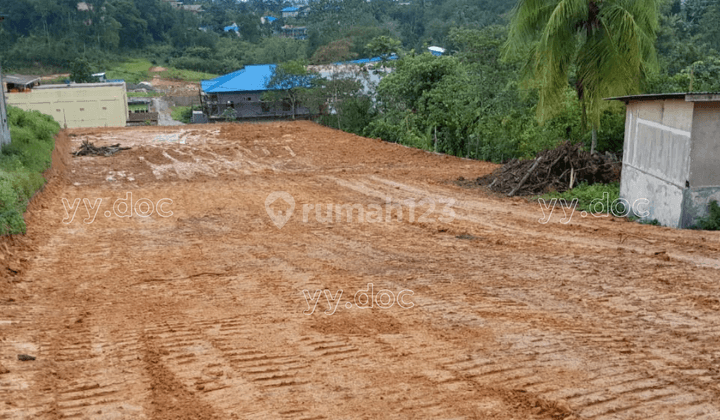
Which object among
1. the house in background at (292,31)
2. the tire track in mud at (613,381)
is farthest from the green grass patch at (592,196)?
the house in background at (292,31)

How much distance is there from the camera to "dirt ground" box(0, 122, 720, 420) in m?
5.05

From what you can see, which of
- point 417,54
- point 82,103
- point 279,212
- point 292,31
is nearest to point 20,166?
point 279,212

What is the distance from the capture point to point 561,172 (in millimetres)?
15359

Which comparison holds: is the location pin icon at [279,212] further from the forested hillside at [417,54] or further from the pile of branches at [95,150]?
the pile of branches at [95,150]

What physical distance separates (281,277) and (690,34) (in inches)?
1386

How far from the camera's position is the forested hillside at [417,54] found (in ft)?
62.0

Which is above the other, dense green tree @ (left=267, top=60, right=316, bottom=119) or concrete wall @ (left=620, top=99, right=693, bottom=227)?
dense green tree @ (left=267, top=60, right=316, bottom=119)

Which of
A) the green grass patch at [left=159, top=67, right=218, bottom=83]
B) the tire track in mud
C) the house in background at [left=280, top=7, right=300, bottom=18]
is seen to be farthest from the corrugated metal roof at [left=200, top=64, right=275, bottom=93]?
the house in background at [left=280, top=7, right=300, bottom=18]

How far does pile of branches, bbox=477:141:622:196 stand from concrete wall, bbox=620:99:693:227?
141cm

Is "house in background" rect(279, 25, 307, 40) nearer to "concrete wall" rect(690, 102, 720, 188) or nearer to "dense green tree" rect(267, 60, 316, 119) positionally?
"dense green tree" rect(267, 60, 316, 119)

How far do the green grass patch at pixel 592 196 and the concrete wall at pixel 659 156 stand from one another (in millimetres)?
373

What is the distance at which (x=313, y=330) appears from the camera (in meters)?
6.58

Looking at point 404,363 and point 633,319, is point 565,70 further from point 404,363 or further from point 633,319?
point 404,363

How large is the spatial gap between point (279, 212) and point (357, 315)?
277 inches
